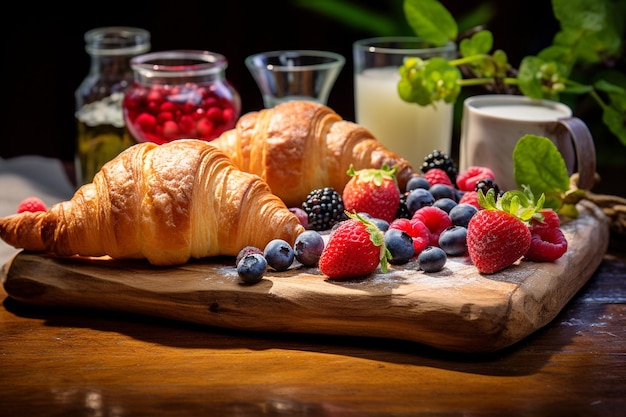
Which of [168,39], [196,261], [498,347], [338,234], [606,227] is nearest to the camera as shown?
[498,347]

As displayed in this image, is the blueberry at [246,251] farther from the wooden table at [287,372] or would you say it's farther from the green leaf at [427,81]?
the green leaf at [427,81]

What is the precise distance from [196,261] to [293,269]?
0.62 feet

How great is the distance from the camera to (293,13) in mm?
3119

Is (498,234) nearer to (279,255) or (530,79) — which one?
(279,255)

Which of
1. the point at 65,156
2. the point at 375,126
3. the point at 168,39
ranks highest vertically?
the point at 168,39

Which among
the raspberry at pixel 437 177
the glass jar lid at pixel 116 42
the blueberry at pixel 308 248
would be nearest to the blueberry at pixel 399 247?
the blueberry at pixel 308 248

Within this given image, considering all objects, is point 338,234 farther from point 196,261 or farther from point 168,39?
point 168,39

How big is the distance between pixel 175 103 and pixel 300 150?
1.27 feet

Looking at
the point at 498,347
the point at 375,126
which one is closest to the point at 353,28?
the point at 375,126

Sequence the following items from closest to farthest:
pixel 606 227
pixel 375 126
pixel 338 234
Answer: pixel 338 234, pixel 606 227, pixel 375 126

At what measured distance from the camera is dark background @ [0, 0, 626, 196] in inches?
117

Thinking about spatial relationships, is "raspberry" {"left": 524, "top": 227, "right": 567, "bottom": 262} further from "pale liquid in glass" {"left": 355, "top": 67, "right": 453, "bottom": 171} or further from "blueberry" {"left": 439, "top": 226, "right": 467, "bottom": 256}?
"pale liquid in glass" {"left": 355, "top": 67, "right": 453, "bottom": 171}

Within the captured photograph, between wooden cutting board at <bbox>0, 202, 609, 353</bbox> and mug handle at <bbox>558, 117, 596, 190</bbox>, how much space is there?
0.27 m

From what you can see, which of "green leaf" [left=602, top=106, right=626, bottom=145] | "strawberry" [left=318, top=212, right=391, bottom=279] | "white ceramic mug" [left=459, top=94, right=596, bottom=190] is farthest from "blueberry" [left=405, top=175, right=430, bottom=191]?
"green leaf" [left=602, top=106, right=626, bottom=145]
